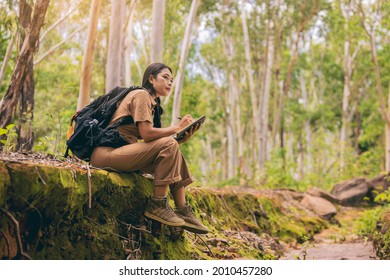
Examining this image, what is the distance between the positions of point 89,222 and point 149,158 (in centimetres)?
69

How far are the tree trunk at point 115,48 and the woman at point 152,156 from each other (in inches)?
236

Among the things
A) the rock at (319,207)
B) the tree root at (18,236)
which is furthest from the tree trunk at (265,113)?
the tree root at (18,236)

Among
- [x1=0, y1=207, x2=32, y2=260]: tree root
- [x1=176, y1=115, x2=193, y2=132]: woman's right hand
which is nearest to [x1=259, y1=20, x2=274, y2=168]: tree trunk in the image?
[x1=176, y1=115, x2=193, y2=132]: woman's right hand

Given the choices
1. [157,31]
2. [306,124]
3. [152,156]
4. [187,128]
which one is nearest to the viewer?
[152,156]

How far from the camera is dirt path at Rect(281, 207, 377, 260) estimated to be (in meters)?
6.61

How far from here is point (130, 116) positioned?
4430mm

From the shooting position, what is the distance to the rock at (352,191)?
53.7 ft

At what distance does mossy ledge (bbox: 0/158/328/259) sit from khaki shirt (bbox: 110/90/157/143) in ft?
1.12

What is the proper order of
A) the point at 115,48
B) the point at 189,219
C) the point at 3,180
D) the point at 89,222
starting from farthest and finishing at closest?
the point at 115,48 < the point at 189,219 < the point at 89,222 < the point at 3,180

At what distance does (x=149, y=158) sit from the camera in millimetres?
4281

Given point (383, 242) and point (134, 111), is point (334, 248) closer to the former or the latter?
point (383, 242)

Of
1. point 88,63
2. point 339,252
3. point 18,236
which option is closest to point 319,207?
point 339,252

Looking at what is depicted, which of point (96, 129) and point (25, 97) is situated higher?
point (25, 97)

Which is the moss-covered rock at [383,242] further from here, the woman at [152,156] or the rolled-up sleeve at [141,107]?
the rolled-up sleeve at [141,107]
